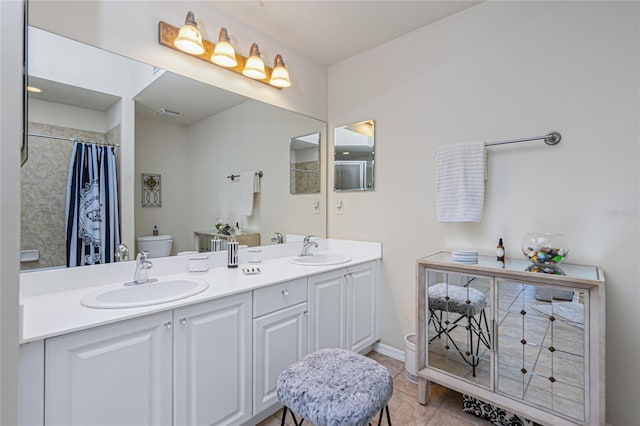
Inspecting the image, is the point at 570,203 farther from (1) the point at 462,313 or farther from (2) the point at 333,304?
(2) the point at 333,304

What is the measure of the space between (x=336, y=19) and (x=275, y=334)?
6.84 feet

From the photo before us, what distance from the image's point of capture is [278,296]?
163 centimetres

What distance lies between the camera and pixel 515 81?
178 cm

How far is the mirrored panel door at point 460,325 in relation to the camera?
5.27ft

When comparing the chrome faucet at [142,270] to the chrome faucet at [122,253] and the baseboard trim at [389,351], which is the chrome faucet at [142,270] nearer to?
the chrome faucet at [122,253]

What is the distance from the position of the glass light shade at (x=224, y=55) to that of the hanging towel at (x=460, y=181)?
1.47 meters

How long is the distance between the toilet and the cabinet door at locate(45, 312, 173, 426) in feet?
2.00

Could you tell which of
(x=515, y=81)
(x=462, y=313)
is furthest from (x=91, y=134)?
(x=515, y=81)

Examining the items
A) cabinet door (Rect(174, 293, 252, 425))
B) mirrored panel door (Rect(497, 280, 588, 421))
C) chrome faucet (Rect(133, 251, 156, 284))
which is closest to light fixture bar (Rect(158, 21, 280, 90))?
chrome faucet (Rect(133, 251, 156, 284))

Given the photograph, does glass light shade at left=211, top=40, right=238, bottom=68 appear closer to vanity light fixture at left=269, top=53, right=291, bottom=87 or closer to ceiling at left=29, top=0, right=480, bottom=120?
ceiling at left=29, top=0, right=480, bottom=120

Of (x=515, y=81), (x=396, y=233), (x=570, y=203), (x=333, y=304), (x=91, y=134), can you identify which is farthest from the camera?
(x=396, y=233)

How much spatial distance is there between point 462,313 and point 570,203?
842mm

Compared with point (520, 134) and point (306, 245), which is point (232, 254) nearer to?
point (306, 245)

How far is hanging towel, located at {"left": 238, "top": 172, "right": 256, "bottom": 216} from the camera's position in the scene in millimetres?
2156
